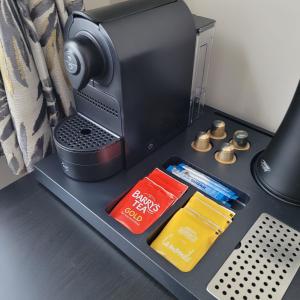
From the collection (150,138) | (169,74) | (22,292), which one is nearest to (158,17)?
(169,74)

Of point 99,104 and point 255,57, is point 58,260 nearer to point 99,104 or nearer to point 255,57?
point 99,104

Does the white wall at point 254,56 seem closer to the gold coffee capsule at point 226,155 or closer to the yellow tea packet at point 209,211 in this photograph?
the gold coffee capsule at point 226,155

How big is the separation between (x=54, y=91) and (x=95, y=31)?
0.25 meters

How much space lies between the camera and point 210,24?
659 millimetres

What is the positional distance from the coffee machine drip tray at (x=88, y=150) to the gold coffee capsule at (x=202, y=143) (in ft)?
0.59

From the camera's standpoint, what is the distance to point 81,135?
0.59 metres

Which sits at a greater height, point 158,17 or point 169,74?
point 158,17

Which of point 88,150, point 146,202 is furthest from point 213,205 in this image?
point 88,150

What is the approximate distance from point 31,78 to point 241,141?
0.46m

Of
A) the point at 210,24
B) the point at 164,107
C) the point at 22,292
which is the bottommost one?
the point at 22,292

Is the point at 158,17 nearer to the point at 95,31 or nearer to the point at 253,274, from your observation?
the point at 95,31

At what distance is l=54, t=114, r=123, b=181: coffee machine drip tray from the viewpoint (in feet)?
1.81

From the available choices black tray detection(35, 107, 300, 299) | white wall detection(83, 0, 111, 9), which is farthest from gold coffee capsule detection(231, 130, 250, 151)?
white wall detection(83, 0, 111, 9)

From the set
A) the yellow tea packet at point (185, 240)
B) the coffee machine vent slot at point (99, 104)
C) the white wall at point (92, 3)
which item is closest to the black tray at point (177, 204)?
the yellow tea packet at point (185, 240)
